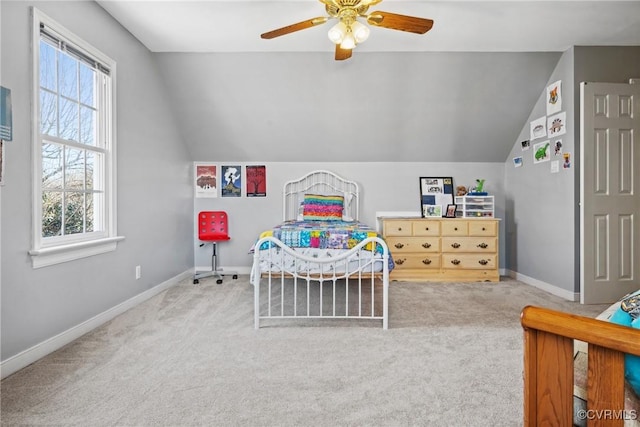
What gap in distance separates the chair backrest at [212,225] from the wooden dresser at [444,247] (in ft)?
6.85

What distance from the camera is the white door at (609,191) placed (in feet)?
10.4

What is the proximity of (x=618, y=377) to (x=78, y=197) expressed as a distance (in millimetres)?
3175

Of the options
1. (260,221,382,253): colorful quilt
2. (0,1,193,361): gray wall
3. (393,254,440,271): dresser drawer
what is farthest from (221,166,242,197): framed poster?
(393,254,440,271): dresser drawer

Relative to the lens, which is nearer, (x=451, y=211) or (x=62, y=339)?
(x=62, y=339)

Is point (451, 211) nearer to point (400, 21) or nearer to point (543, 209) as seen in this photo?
point (543, 209)

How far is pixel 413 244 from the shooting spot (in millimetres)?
4250

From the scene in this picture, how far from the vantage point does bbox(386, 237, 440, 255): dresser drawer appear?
4.25 meters

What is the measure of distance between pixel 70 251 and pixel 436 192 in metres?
4.27

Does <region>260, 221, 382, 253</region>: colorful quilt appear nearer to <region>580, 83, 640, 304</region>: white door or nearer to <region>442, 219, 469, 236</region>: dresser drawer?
<region>442, 219, 469, 236</region>: dresser drawer

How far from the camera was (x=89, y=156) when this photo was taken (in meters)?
2.68

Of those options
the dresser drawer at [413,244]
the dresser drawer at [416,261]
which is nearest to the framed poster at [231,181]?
the dresser drawer at [413,244]

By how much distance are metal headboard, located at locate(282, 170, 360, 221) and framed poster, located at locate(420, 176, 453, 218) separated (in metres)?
0.95

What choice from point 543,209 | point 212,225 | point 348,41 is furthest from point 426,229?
point 212,225

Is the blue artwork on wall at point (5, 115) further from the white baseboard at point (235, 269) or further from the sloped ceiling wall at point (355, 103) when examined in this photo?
the white baseboard at point (235, 269)
